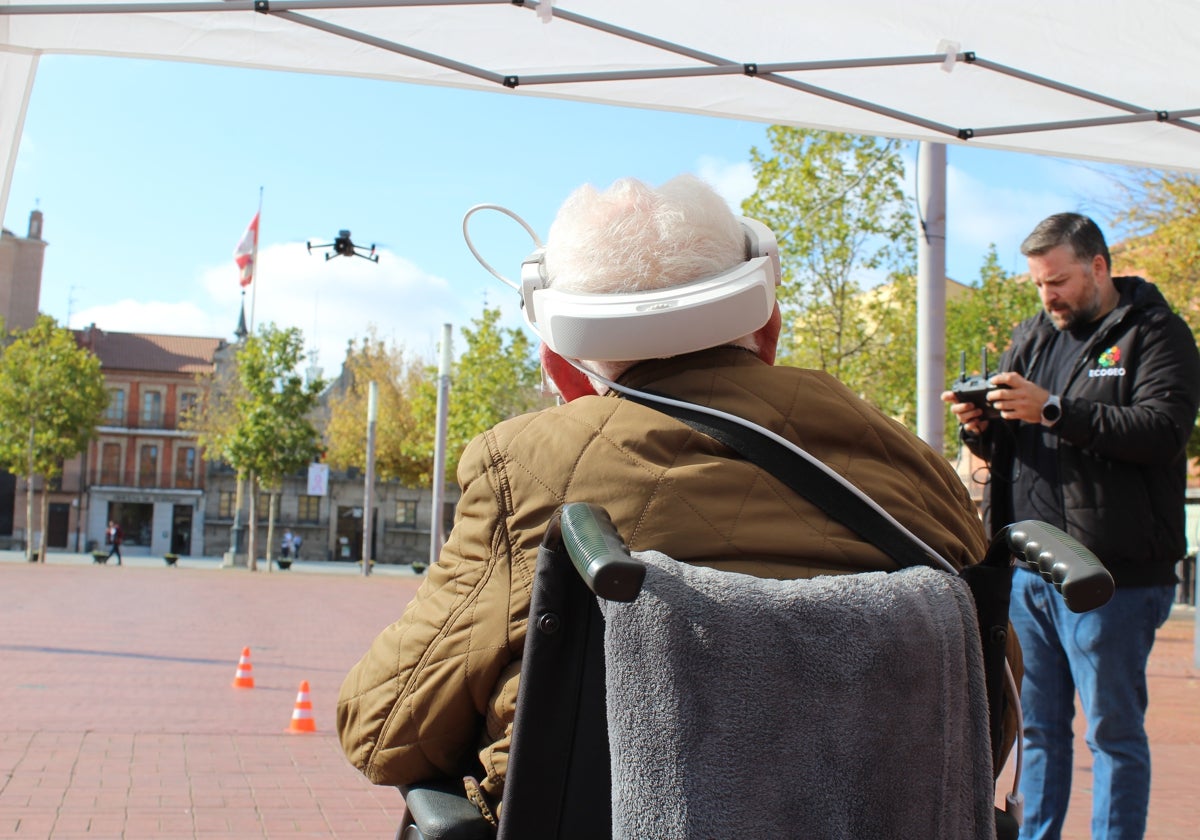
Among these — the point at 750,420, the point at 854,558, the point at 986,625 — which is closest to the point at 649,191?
the point at 750,420

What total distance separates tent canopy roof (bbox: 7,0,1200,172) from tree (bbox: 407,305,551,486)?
35.6 metres

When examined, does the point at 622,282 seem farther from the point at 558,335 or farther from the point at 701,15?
the point at 701,15

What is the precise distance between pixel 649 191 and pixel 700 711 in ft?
2.89

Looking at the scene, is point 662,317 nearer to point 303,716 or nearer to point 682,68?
point 682,68

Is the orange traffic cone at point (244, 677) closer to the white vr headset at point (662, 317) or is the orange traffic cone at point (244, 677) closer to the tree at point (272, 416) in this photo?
the white vr headset at point (662, 317)

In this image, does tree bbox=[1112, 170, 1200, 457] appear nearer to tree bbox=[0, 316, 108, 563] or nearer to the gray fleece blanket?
the gray fleece blanket

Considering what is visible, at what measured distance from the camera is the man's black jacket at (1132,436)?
10.5 feet

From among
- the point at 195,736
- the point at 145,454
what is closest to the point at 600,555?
the point at 195,736

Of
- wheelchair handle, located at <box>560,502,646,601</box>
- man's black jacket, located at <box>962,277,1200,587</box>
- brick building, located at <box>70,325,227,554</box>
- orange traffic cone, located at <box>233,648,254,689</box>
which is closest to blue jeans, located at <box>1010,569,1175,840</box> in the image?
man's black jacket, located at <box>962,277,1200,587</box>

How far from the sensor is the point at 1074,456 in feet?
11.0

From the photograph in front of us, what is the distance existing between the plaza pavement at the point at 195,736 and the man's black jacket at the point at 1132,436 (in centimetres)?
261

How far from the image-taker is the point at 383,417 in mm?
50375

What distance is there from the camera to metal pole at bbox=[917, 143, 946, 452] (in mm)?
6641

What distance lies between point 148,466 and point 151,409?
429 centimetres
